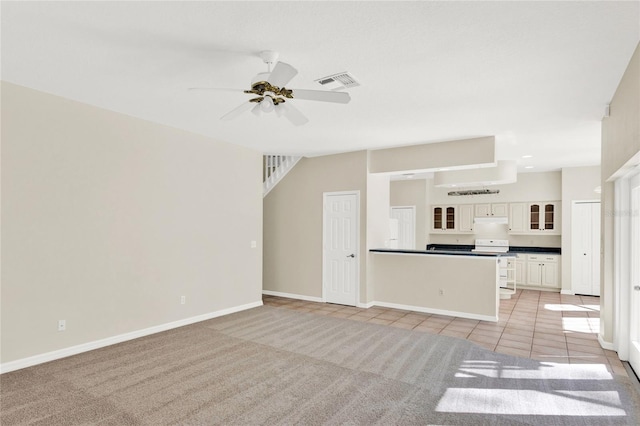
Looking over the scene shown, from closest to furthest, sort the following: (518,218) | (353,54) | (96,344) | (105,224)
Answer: (353,54) < (96,344) < (105,224) < (518,218)

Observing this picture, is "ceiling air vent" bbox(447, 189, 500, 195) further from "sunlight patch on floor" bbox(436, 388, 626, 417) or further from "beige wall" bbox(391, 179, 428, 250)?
"sunlight patch on floor" bbox(436, 388, 626, 417)

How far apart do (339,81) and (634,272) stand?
145 inches

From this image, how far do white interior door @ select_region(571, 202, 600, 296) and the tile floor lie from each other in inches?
13.0

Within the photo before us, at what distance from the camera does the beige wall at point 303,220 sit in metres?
6.71

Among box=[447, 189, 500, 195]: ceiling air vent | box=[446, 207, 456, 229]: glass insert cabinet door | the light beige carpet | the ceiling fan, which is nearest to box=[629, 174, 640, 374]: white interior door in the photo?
the light beige carpet

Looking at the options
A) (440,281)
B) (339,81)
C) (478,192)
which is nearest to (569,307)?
(440,281)

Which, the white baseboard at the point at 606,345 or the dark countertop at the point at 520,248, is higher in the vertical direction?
the dark countertop at the point at 520,248

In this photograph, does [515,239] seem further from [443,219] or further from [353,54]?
[353,54]

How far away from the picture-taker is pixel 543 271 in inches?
326

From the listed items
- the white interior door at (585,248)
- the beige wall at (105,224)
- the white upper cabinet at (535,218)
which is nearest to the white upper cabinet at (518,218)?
the white upper cabinet at (535,218)

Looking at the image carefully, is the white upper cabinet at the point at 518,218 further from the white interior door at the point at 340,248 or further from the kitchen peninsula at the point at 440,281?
the white interior door at the point at 340,248

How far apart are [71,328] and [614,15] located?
5.49m

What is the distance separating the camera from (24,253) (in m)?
3.62

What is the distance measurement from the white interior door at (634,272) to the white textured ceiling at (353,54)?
1035 millimetres
